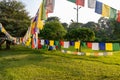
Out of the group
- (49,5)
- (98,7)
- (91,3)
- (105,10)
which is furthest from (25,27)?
(105,10)

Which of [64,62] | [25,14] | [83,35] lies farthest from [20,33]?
[64,62]

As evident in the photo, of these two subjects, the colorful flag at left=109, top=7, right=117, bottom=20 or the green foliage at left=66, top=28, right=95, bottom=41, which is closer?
the colorful flag at left=109, top=7, right=117, bottom=20

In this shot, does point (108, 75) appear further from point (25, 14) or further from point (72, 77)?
point (25, 14)

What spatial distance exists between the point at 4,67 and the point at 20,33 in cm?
1670

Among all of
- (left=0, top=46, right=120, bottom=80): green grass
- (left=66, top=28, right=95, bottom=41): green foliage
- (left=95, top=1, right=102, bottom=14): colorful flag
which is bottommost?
(left=0, top=46, right=120, bottom=80): green grass

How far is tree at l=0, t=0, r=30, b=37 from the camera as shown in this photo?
29.4 m

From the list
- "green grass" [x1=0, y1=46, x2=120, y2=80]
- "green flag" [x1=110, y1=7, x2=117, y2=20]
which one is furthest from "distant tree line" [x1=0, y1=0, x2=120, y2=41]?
"green flag" [x1=110, y1=7, x2=117, y2=20]

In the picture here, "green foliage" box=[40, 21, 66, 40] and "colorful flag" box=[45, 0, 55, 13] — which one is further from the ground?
"colorful flag" box=[45, 0, 55, 13]

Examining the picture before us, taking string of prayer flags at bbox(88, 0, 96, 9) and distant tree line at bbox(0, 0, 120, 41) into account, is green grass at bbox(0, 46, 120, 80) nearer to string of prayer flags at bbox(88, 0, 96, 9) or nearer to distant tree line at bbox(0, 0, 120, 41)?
string of prayer flags at bbox(88, 0, 96, 9)

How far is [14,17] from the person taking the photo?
32219 mm

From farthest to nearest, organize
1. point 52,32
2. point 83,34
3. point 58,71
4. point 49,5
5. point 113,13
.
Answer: point 52,32 < point 83,34 < point 49,5 < point 113,13 < point 58,71

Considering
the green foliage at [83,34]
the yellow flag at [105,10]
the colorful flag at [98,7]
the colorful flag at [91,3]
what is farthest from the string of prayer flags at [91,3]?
the green foliage at [83,34]

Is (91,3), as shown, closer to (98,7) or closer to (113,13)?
(98,7)

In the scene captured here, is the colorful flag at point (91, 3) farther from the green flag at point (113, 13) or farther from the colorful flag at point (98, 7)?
the green flag at point (113, 13)
